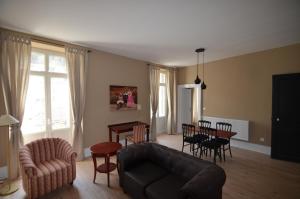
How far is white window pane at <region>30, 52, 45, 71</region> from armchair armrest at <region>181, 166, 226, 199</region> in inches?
153

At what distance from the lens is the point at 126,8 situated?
87.2 inches

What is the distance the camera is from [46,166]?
262 centimetres

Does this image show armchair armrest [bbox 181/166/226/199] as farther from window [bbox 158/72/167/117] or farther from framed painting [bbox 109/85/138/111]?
window [bbox 158/72/167/117]

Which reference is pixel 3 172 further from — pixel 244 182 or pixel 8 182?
pixel 244 182

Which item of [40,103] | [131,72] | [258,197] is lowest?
[258,197]

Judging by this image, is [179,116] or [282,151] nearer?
[282,151]

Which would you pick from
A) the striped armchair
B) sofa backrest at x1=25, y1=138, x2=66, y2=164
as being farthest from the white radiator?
sofa backrest at x1=25, y1=138, x2=66, y2=164

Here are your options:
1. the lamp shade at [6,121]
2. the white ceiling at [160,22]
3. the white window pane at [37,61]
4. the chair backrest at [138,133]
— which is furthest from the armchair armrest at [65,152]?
the white ceiling at [160,22]

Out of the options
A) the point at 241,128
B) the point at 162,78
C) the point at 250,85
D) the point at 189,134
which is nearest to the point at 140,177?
the point at 189,134

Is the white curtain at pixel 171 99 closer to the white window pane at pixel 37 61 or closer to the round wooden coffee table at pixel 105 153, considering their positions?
the round wooden coffee table at pixel 105 153

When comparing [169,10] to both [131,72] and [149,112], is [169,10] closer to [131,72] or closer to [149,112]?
[131,72]

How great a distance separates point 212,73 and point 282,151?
299 cm

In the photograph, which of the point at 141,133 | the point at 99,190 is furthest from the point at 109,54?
the point at 99,190

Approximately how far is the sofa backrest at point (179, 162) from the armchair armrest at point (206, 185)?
0.66 ft
